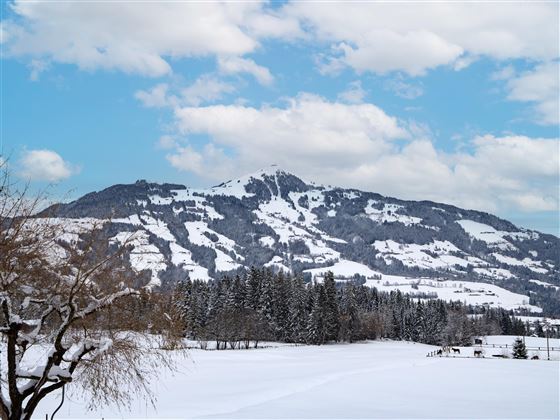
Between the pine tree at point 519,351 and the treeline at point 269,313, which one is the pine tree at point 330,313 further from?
the pine tree at point 519,351

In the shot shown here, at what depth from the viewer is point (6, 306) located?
11508mm

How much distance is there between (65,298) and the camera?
12195mm

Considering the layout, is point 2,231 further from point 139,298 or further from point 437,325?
point 437,325

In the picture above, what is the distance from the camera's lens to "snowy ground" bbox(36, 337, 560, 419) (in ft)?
82.3

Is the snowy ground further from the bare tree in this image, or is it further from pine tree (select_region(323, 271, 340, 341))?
pine tree (select_region(323, 271, 340, 341))

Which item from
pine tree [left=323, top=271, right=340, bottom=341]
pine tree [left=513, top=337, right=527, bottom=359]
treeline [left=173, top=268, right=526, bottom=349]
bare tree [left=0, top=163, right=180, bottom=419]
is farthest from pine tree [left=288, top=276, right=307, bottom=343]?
bare tree [left=0, top=163, right=180, bottom=419]

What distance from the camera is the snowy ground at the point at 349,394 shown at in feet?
82.3

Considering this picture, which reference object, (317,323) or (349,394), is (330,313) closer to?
(317,323)

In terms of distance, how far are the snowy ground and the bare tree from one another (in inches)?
378

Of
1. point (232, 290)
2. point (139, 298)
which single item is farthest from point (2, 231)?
point (232, 290)

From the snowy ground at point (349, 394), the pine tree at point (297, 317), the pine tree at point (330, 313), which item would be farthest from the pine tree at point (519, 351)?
the pine tree at point (297, 317)

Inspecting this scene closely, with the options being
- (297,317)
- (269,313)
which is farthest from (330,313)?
(269,313)

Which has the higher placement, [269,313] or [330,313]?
[330,313]

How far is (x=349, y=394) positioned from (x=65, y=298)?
23620mm
